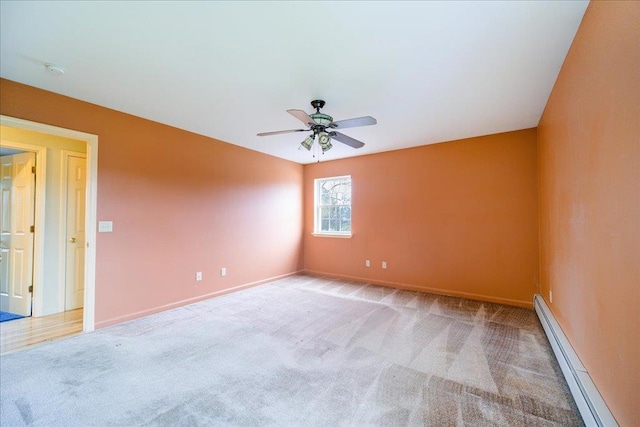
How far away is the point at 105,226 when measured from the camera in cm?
301

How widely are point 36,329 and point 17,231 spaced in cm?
140

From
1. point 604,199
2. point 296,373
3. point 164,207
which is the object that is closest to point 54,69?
point 164,207

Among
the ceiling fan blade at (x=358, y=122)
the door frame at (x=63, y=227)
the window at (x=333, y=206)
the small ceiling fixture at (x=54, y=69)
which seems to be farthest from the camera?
the window at (x=333, y=206)

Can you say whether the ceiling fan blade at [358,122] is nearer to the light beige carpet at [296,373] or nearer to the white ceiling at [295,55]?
the white ceiling at [295,55]

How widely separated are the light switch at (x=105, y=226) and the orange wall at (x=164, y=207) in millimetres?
45

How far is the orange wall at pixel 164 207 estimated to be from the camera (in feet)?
9.72

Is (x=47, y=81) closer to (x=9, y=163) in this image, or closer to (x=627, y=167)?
(x=9, y=163)

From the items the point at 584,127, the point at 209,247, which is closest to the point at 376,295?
the point at 209,247

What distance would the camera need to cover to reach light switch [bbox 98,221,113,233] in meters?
2.97

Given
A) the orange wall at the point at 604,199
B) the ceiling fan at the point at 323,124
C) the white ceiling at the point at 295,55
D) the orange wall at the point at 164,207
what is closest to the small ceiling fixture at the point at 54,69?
the white ceiling at the point at 295,55

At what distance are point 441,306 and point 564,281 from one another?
1.60 meters

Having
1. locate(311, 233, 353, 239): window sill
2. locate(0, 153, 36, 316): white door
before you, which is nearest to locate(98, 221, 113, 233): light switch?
locate(0, 153, 36, 316): white door

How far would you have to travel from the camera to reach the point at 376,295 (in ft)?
14.0

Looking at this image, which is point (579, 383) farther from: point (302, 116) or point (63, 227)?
point (63, 227)
